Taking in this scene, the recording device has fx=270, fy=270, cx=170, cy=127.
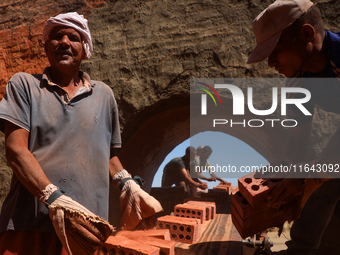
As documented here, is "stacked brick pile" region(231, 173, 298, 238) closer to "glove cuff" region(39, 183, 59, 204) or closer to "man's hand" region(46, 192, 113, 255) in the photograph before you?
"man's hand" region(46, 192, 113, 255)

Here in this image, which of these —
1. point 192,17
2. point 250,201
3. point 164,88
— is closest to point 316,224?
point 250,201

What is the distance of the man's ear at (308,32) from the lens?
1654 mm

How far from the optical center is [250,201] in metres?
1.75

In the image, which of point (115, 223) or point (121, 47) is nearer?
point (121, 47)

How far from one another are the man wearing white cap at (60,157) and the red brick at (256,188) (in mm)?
610

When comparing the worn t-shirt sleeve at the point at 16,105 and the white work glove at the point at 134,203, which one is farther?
the white work glove at the point at 134,203

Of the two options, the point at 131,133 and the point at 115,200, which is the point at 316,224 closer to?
the point at 131,133

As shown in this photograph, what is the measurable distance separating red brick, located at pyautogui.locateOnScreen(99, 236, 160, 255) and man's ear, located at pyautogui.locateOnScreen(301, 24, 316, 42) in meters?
1.71

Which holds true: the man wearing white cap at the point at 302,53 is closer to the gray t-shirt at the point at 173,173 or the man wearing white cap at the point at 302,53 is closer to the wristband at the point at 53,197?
the wristband at the point at 53,197

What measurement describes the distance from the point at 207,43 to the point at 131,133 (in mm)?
1617

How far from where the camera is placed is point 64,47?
1696 millimetres

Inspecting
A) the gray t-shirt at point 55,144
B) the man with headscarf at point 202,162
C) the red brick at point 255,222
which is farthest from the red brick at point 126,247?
the man with headscarf at point 202,162

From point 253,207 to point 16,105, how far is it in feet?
5.26

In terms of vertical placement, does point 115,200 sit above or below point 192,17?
below
